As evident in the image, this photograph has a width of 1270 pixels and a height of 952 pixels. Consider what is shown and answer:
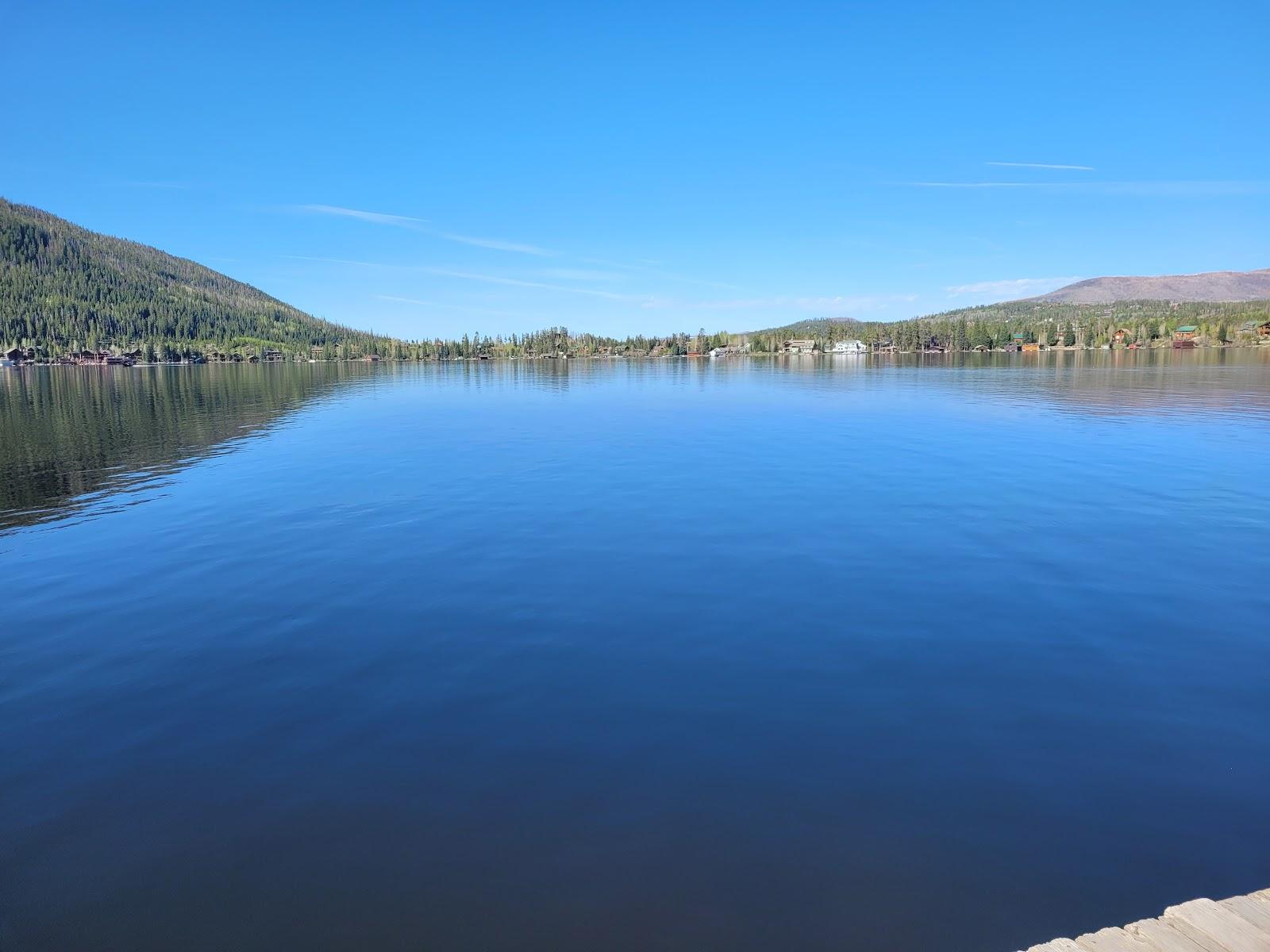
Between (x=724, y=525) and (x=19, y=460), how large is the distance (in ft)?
133

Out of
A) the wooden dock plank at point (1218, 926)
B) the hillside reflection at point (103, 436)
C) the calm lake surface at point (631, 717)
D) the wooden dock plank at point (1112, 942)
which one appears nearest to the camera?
the wooden dock plank at point (1112, 942)

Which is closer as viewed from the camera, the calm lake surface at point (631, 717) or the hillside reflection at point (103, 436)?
the calm lake surface at point (631, 717)

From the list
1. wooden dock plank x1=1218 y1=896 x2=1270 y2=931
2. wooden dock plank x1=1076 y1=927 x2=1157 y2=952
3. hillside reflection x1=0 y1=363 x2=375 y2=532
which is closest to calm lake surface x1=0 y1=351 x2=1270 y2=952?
wooden dock plank x1=1218 y1=896 x2=1270 y2=931

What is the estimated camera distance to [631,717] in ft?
37.4

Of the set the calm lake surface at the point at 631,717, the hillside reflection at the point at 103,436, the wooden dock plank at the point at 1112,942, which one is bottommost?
the calm lake surface at the point at 631,717

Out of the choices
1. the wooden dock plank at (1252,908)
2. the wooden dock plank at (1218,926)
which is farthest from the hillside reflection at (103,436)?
the wooden dock plank at (1252,908)

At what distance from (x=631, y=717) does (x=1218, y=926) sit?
24.8ft

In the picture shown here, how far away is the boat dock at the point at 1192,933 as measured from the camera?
5957mm

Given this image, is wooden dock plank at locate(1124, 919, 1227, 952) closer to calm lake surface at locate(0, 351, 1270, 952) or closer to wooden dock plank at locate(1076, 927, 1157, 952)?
wooden dock plank at locate(1076, 927, 1157, 952)

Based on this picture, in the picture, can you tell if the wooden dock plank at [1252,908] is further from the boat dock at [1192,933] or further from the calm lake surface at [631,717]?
the calm lake surface at [631,717]

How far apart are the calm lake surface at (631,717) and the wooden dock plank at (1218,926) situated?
1.17 m

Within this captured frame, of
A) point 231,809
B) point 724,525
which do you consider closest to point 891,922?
point 231,809

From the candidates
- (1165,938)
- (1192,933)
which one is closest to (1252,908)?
(1192,933)

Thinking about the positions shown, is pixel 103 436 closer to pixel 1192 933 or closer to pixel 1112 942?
pixel 1112 942
